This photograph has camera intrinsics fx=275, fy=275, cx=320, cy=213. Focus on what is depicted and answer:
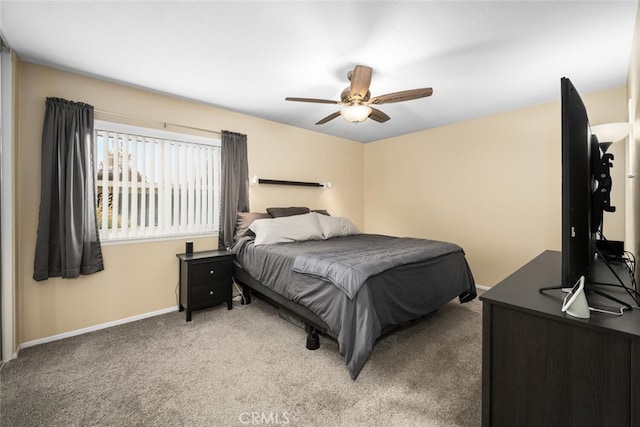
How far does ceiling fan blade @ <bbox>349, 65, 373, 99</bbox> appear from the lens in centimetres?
223

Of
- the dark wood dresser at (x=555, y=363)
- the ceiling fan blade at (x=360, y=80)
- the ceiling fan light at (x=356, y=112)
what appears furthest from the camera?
the ceiling fan light at (x=356, y=112)

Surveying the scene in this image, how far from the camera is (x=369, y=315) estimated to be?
1901 millimetres

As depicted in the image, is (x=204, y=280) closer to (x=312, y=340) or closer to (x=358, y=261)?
(x=312, y=340)

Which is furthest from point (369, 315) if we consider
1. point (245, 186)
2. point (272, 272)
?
point (245, 186)

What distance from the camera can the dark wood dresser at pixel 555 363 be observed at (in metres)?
0.90

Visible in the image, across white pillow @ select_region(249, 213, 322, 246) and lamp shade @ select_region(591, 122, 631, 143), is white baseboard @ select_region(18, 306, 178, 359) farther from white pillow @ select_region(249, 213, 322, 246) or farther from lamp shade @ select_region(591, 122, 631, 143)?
lamp shade @ select_region(591, 122, 631, 143)

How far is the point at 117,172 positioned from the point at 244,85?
5.22 feet

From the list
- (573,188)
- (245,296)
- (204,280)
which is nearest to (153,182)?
(204,280)

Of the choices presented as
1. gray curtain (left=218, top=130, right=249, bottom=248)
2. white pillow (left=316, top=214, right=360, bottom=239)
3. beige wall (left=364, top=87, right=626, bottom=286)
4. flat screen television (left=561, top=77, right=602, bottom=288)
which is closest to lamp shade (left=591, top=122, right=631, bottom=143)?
beige wall (left=364, top=87, right=626, bottom=286)

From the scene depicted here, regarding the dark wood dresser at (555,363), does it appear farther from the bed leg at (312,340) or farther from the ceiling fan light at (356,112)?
the ceiling fan light at (356,112)

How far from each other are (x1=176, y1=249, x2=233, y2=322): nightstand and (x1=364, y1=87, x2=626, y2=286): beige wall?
10.1 feet

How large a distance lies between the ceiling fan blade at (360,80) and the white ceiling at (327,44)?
0.46 ft

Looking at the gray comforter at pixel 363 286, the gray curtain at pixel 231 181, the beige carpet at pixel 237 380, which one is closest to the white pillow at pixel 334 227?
the gray comforter at pixel 363 286

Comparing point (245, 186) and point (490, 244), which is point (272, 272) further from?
point (490, 244)
